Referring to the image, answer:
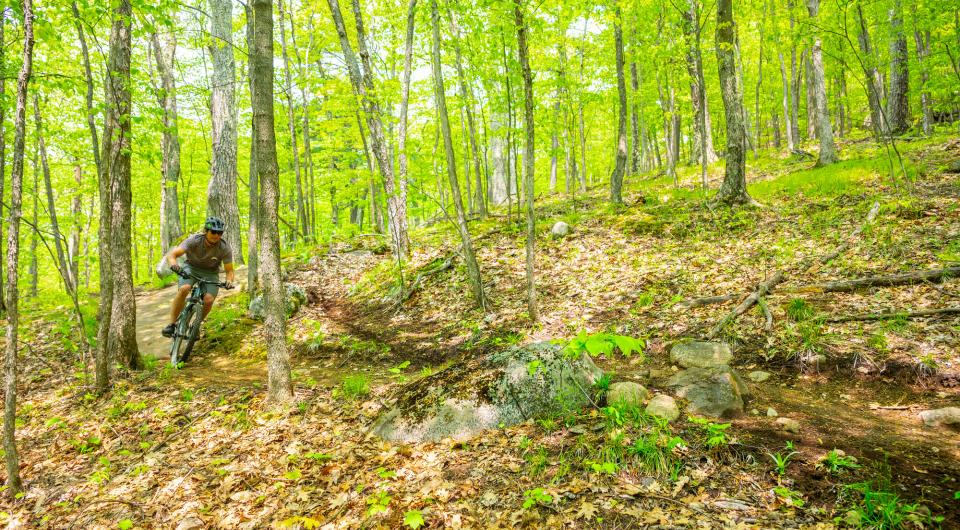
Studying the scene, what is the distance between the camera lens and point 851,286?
5.40 m

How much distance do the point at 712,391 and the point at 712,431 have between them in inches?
26.4

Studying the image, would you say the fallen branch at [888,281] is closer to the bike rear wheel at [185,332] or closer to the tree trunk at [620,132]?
the tree trunk at [620,132]

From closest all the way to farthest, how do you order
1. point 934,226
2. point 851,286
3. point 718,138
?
point 851,286
point 934,226
point 718,138

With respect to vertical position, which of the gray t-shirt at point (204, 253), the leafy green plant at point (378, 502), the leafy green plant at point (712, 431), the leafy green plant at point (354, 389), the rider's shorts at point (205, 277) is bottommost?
the leafy green plant at point (378, 502)

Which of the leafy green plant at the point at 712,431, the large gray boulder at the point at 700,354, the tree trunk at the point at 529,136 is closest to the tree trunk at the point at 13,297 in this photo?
the leafy green plant at the point at 712,431

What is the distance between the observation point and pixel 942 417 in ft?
10.5

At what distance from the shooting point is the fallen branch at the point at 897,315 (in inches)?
176

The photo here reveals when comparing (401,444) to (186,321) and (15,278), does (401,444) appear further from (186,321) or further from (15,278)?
(186,321)

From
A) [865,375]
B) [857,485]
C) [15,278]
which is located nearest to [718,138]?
[865,375]

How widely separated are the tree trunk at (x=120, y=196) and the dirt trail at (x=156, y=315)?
61.7 inches

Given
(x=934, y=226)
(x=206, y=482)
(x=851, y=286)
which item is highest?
(x=934, y=226)

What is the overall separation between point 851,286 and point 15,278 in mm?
8534

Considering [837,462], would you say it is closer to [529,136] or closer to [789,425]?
[789,425]

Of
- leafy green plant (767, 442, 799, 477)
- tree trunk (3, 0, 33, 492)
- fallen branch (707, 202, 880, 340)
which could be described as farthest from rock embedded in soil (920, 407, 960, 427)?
tree trunk (3, 0, 33, 492)
